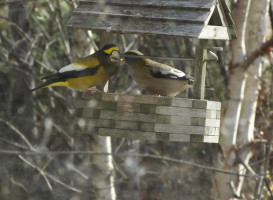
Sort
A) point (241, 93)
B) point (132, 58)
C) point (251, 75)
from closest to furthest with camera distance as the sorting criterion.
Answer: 1. point (132, 58)
2. point (241, 93)
3. point (251, 75)

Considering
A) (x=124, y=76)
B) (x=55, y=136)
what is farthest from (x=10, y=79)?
(x=124, y=76)

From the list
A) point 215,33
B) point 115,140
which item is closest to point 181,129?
point 215,33

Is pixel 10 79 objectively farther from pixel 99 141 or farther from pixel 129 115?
pixel 129 115

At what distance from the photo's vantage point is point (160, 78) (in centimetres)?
476

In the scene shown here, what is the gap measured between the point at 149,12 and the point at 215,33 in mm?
575

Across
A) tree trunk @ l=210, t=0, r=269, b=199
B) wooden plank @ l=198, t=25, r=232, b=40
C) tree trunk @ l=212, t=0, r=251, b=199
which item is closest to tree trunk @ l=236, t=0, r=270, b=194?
tree trunk @ l=210, t=0, r=269, b=199

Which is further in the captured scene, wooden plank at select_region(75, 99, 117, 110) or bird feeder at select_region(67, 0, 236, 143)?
wooden plank at select_region(75, 99, 117, 110)

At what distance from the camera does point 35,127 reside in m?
9.95

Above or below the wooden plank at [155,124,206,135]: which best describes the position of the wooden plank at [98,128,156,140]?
below

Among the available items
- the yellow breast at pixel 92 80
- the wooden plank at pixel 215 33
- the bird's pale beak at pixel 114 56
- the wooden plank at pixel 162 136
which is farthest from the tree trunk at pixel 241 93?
the wooden plank at pixel 162 136

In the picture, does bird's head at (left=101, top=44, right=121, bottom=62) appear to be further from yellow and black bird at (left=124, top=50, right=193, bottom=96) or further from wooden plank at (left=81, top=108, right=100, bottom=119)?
wooden plank at (left=81, top=108, right=100, bottom=119)

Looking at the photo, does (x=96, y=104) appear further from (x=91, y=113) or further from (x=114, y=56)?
→ (x=114, y=56)

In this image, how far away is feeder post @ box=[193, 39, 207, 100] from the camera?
15.3 feet

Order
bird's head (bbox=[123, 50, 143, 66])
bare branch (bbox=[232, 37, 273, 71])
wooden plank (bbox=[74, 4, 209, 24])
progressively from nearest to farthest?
1. wooden plank (bbox=[74, 4, 209, 24])
2. bird's head (bbox=[123, 50, 143, 66])
3. bare branch (bbox=[232, 37, 273, 71])
